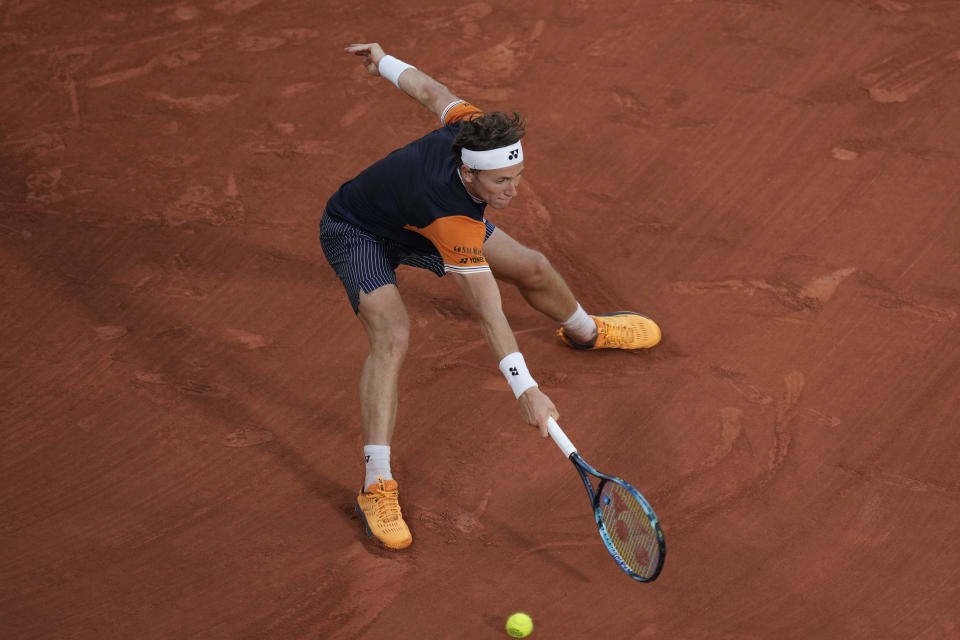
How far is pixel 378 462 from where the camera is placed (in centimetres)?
439

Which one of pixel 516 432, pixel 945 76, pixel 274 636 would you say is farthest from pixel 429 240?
pixel 945 76

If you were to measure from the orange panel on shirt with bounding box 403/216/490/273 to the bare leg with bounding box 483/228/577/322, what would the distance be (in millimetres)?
704

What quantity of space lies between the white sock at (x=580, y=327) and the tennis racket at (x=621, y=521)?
137cm

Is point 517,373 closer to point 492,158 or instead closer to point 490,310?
point 490,310

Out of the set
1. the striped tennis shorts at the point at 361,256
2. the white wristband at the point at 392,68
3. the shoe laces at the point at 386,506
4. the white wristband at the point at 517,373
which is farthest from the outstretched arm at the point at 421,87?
the shoe laces at the point at 386,506

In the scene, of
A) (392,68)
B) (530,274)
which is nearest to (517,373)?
(530,274)

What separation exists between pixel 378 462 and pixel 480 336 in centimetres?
135

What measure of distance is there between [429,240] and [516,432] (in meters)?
1.07

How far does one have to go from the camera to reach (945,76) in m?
6.71

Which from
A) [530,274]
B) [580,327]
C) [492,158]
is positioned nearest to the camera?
[492,158]

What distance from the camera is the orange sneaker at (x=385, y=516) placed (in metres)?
4.32

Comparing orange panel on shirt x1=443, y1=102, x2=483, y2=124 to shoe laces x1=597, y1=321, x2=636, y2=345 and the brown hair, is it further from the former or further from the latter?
shoe laces x1=597, y1=321, x2=636, y2=345

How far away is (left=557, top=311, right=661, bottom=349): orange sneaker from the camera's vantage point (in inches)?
207

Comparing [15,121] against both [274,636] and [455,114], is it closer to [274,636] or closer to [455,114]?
[455,114]
